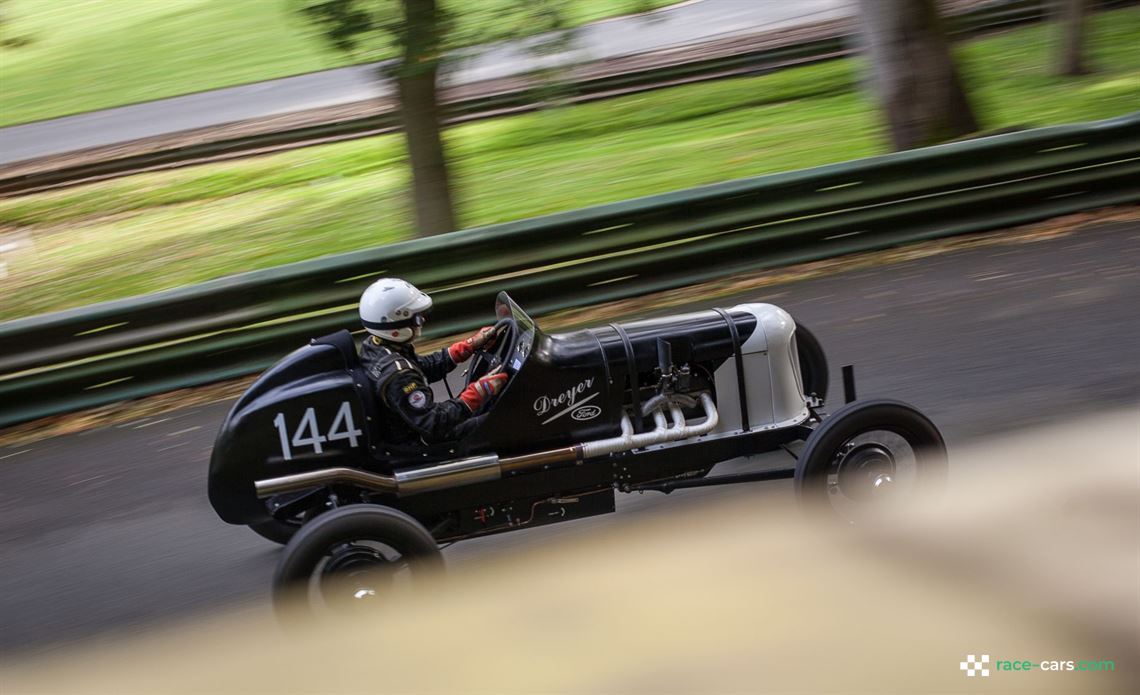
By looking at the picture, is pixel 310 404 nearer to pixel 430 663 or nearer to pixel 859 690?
pixel 430 663

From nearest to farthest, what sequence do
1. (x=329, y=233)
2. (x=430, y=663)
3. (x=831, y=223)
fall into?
(x=430, y=663)
(x=831, y=223)
(x=329, y=233)

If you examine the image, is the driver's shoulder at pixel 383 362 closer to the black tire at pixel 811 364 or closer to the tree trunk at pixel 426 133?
the black tire at pixel 811 364

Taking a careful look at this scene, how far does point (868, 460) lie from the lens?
542 centimetres

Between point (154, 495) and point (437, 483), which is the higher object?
point (437, 483)

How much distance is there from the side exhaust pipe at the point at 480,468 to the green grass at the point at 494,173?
6.28m

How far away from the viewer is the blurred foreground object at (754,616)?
4.58 m

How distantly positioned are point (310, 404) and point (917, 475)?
9.28 feet

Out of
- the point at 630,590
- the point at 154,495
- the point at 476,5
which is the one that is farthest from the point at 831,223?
the point at 154,495

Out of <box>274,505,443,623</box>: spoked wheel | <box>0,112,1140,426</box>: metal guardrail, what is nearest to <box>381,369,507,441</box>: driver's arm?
<box>274,505,443,623</box>: spoked wheel

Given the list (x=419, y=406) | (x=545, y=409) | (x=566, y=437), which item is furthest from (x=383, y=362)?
(x=566, y=437)

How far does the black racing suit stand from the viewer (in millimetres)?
5406

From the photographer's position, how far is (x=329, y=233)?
500 inches

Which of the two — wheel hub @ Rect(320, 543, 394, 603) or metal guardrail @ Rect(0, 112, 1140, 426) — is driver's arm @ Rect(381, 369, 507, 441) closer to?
wheel hub @ Rect(320, 543, 394, 603)

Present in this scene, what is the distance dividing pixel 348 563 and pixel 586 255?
174 inches
